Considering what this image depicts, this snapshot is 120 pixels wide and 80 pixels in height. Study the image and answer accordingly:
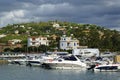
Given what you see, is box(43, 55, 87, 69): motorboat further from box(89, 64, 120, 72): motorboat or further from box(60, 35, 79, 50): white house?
box(60, 35, 79, 50): white house

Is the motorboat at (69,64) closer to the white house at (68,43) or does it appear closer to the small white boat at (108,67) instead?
the small white boat at (108,67)

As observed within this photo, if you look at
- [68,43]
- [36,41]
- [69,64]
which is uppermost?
[36,41]

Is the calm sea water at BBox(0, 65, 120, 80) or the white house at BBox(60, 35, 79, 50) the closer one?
the calm sea water at BBox(0, 65, 120, 80)

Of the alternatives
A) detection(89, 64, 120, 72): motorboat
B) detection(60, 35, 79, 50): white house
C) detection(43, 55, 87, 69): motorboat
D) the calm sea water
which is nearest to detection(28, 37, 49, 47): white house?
detection(60, 35, 79, 50): white house

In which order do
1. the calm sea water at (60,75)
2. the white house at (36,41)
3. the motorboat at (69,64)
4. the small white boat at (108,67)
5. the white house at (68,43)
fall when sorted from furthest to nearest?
the white house at (36,41) → the white house at (68,43) → the motorboat at (69,64) → the small white boat at (108,67) → the calm sea water at (60,75)

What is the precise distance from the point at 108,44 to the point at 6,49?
4442cm

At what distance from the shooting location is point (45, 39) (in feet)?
623

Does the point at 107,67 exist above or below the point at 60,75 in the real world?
above

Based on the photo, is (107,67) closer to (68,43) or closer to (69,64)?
(69,64)

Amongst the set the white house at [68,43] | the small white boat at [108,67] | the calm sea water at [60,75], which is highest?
the white house at [68,43]

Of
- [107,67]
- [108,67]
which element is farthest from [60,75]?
[108,67]

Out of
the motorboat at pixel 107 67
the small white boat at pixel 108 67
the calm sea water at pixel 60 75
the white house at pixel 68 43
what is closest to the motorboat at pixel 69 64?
the motorboat at pixel 107 67

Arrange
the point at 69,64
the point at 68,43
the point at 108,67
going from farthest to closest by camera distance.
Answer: the point at 68,43, the point at 69,64, the point at 108,67

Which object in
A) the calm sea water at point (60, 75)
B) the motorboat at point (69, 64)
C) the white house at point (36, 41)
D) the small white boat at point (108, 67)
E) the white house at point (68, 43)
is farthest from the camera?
the white house at point (36, 41)
